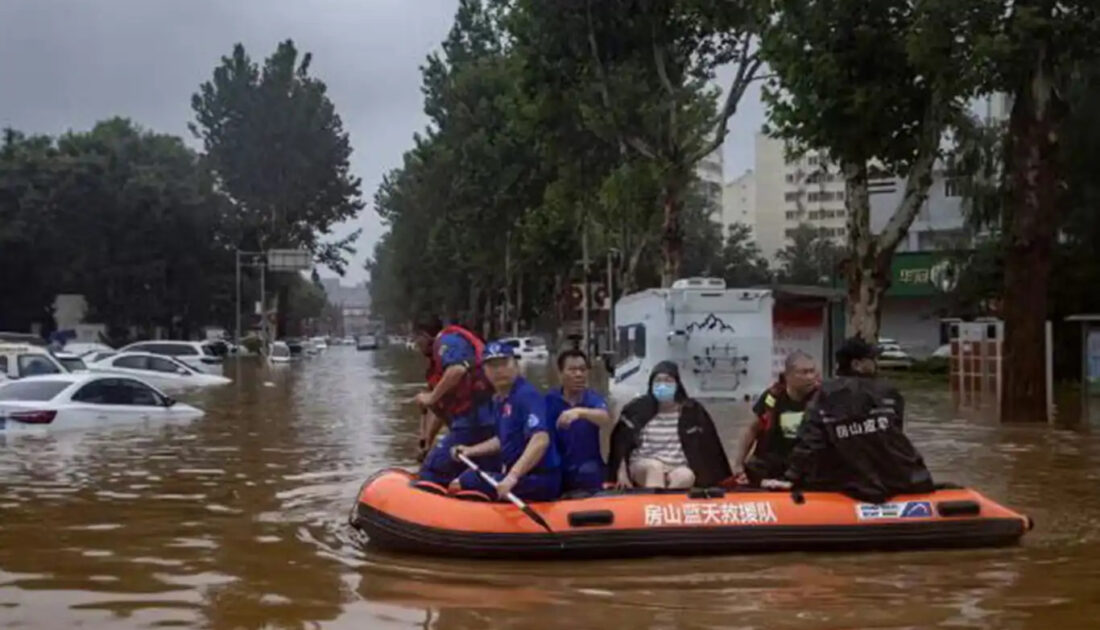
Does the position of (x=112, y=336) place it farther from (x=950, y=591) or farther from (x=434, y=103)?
(x=950, y=591)

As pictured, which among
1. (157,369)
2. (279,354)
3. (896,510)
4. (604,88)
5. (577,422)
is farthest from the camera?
(279,354)

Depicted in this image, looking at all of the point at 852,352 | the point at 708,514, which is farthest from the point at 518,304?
the point at 708,514

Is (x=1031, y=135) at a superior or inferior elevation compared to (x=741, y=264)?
inferior

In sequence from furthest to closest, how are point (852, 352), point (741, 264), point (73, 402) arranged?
1. point (741, 264)
2. point (73, 402)
3. point (852, 352)

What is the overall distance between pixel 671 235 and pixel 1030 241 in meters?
12.1

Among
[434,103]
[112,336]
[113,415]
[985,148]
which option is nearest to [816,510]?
[113,415]

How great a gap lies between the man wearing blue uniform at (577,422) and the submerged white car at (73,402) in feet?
41.9

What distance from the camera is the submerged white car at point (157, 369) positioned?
3819 cm

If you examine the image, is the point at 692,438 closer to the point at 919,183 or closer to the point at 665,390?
the point at 665,390

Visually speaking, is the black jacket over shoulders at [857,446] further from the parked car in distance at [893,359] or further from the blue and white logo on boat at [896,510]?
the parked car in distance at [893,359]

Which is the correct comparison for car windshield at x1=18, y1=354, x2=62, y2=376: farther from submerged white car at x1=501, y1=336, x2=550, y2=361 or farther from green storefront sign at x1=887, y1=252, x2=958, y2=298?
green storefront sign at x1=887, y1=252, x2=958, y2=298

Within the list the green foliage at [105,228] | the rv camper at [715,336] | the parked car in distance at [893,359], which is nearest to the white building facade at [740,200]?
the green foliage at [105,228]

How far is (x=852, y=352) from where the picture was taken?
→ 10547 millimetres

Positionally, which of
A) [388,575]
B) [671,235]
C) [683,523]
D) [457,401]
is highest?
[671,235]
